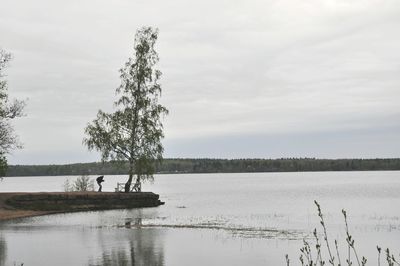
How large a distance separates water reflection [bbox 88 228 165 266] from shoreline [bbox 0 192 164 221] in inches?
602

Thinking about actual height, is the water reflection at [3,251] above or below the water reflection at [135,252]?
above

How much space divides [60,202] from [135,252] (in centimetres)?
2559

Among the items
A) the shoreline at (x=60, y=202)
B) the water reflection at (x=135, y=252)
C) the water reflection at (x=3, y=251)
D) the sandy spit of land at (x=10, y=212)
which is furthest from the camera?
the shoreline at (x=60, y=202)

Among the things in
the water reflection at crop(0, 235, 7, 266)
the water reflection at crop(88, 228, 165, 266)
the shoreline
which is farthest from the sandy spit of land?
the water reflection at crop(88, 228, 165, 266)

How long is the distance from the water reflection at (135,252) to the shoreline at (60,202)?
1530 cm

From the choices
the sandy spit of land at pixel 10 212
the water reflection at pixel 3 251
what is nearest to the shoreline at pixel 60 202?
the sandy spit of land at pixel 10 212

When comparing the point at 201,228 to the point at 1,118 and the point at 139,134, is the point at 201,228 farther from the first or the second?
the point at 139,134

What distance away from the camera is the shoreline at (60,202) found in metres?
40.6

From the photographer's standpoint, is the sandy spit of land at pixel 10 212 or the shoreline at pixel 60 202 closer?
the sandy spit of land at pixel 10 212

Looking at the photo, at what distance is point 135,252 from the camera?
19922mm

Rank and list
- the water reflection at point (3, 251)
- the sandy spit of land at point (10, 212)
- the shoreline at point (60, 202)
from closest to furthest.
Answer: the water reflection at point (3, 251)
the sandy spit of land at point (10, 212)
the shoreline at point (60, 202)

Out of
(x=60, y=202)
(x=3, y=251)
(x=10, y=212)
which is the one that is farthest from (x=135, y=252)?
(x=60, y=202)

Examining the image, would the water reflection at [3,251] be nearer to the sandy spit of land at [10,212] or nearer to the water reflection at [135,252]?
the water reflection at [135,252]

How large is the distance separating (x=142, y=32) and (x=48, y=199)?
18.0 metres
